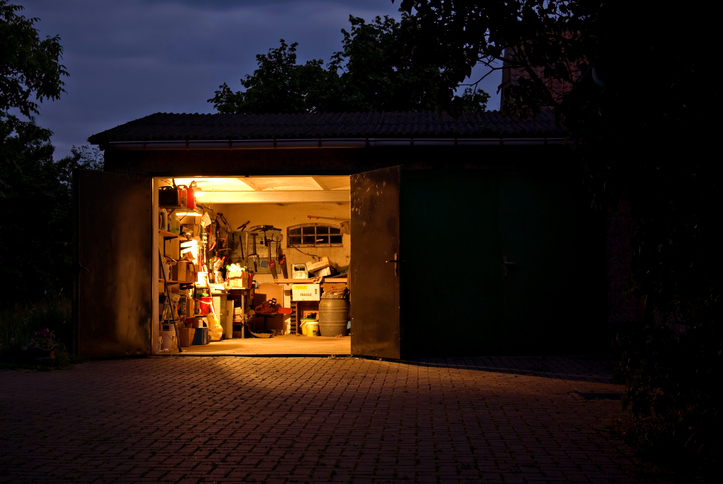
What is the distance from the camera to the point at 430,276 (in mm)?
11633

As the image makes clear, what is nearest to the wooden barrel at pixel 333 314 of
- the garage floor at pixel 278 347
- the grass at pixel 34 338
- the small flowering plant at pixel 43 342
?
the garage floor at pixel 278 347

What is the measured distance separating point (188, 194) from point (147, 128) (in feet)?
7.21

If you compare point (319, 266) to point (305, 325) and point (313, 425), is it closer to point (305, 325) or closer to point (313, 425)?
point (305, 325)

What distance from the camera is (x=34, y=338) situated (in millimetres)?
10797

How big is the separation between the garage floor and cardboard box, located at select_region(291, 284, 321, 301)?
1.17 meters

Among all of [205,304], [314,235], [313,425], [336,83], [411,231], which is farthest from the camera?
[336,83]

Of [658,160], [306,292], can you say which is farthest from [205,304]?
[658,160]

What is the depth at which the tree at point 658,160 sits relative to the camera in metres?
4.08

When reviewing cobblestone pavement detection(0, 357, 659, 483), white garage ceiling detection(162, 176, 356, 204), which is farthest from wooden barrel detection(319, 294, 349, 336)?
cobblestone pavement detection(0, 357, 659, 483)

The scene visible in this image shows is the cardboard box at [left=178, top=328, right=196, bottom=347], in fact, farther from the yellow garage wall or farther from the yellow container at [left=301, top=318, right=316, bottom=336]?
the yellow garage wall

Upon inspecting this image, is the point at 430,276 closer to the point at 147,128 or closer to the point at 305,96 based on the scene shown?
the point at 147,128

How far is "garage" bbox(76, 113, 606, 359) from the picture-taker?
11148 millimetres

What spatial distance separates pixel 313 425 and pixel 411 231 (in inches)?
229

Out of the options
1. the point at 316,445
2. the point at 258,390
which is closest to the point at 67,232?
the point at 258,390
